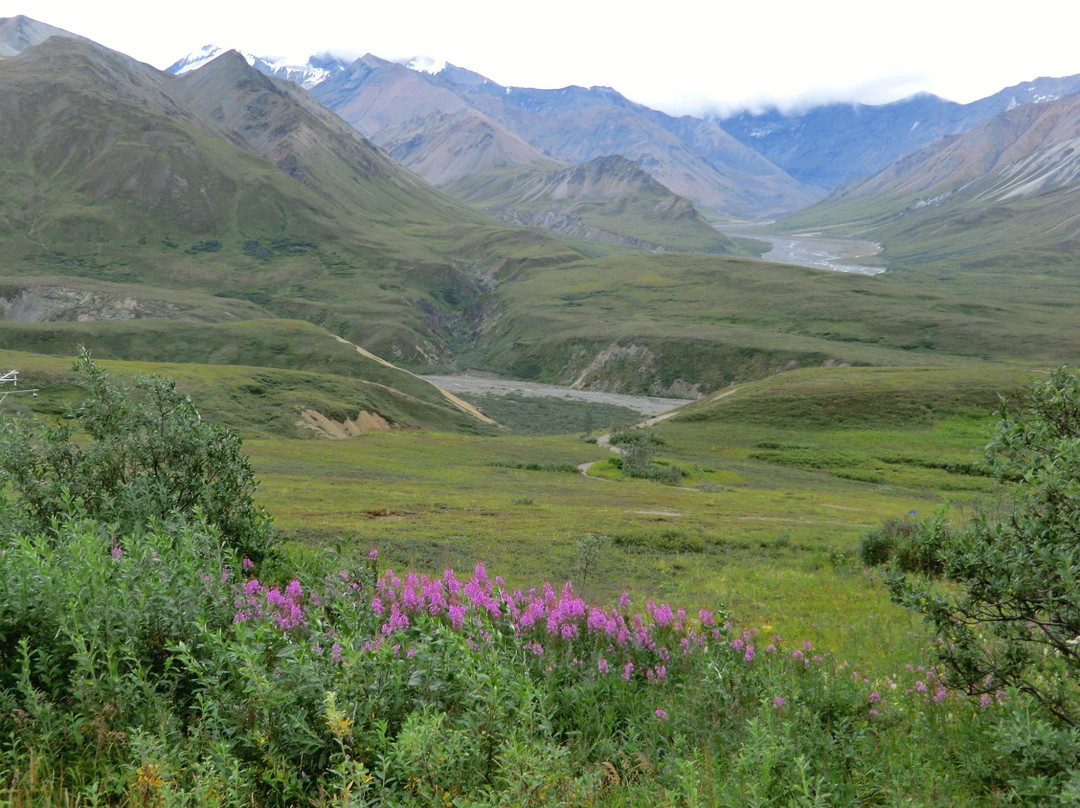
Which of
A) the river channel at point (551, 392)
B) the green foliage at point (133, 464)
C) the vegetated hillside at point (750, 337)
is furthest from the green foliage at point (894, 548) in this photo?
the vegetated hillside at point (750, 337)

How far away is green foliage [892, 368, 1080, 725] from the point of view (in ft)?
19.0

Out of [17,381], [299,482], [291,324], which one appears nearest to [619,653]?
[299,482]

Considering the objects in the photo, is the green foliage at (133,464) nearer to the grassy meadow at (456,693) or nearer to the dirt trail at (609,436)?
the grassy meadow at (456,693)

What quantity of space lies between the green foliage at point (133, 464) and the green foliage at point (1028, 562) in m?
9.27

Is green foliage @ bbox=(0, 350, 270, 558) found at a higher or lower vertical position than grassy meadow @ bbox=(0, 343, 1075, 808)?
higher

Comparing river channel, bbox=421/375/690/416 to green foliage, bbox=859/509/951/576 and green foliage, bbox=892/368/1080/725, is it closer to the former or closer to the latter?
green foliage, bbox=859/509/951/576

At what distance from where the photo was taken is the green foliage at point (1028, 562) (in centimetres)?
580

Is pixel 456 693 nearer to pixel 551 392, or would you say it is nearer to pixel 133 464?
pixel 133 464

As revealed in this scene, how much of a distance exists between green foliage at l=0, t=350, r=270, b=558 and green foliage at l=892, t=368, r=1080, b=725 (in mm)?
9271

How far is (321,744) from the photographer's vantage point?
4.85m

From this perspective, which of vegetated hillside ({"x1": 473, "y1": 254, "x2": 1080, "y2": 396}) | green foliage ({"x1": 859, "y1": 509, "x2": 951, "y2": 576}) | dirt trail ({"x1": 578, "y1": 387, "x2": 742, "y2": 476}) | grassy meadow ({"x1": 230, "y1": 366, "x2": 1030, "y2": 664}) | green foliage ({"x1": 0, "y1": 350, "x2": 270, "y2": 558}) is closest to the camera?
green foliage ({"x1": 0, "y1": 350, "x2": 270, "y2": 558})

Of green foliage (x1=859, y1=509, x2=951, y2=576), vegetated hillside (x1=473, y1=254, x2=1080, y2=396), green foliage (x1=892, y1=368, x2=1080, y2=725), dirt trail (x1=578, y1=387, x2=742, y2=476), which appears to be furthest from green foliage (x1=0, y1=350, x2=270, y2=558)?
vegetated hillside (x1=473, y1=254, x2=1080, y2=396)

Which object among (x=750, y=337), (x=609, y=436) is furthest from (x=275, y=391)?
(x=750, y=337)

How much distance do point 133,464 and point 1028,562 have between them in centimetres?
1177
